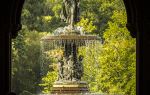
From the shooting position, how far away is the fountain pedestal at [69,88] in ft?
56.9

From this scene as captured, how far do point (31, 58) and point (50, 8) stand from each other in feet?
9.30

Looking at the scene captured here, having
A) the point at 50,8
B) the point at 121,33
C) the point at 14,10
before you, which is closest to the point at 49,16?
the point at 50,8

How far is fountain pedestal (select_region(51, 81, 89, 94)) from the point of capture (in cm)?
1733

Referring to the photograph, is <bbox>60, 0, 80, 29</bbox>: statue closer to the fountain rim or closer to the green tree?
the fountain rim

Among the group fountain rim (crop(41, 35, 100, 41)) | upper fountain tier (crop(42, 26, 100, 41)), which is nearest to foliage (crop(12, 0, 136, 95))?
upper fountain tier (crop(42, 26, 100, 41))

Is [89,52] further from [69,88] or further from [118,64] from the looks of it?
[69,88]

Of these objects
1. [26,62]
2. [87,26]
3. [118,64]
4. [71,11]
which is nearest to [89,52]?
[118,64]

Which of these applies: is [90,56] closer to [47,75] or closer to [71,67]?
[47,75]

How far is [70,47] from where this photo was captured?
57.8ft

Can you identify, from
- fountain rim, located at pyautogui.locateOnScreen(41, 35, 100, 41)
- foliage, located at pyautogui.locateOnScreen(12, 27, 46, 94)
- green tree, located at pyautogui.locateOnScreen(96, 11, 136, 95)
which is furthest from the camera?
foliage, located at pyautogui.locateOnScreen(12, 27, 46, 94)

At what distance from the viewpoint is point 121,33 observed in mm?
26062

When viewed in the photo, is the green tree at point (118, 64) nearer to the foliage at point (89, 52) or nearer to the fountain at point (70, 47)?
the foliage at point (89, 52)

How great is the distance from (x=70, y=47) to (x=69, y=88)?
1.20 m

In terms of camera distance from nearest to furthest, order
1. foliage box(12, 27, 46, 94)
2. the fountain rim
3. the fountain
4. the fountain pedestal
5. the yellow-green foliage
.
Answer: the fountain rim, the fountain, the fountain pedestal, the yellow-green foliage, foliage box(12, 27, 46, 94)
